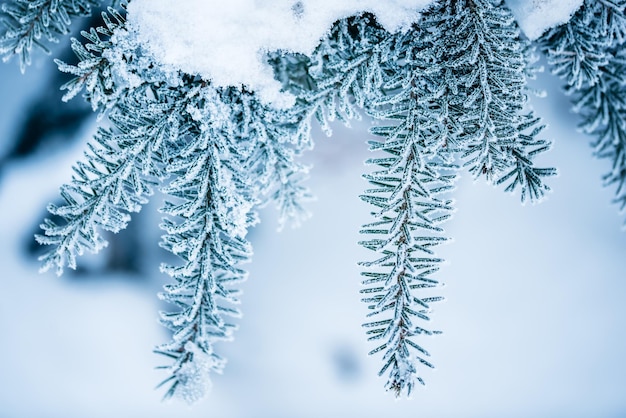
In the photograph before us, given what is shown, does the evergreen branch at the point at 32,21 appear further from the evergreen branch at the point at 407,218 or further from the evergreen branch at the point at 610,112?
the evergreen branch at the point at 610,112

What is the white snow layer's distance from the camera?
446 millimetres

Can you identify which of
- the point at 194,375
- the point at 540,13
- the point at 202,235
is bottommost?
the point at 194,375

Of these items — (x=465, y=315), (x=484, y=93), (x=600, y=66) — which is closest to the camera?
(x=484, y=93)

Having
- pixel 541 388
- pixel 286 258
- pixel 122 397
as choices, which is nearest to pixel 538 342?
pixel 541 388

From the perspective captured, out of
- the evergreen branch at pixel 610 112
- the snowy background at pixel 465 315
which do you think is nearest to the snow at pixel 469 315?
the snowy background at pixel 465 315

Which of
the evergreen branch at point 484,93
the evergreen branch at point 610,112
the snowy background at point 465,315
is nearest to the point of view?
the evergreen branch at point 484,93

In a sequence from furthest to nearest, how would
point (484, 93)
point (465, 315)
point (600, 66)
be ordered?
point (465, 315) → point (600, 66) → point (484, 93)

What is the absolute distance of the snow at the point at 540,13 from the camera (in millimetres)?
491

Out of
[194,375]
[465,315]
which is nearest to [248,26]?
[194,375]

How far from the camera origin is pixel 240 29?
1.58 feet

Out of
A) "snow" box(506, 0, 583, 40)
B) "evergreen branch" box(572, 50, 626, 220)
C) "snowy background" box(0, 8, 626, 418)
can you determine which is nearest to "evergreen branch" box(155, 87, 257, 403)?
"snow" box(506, 0, 583, 40)

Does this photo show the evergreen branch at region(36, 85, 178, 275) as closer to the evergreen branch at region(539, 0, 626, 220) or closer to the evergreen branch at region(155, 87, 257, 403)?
the evergreen branch at region(155, 87, 257, 403)

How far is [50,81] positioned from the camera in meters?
0.86

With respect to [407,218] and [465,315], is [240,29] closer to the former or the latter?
[407,218]
